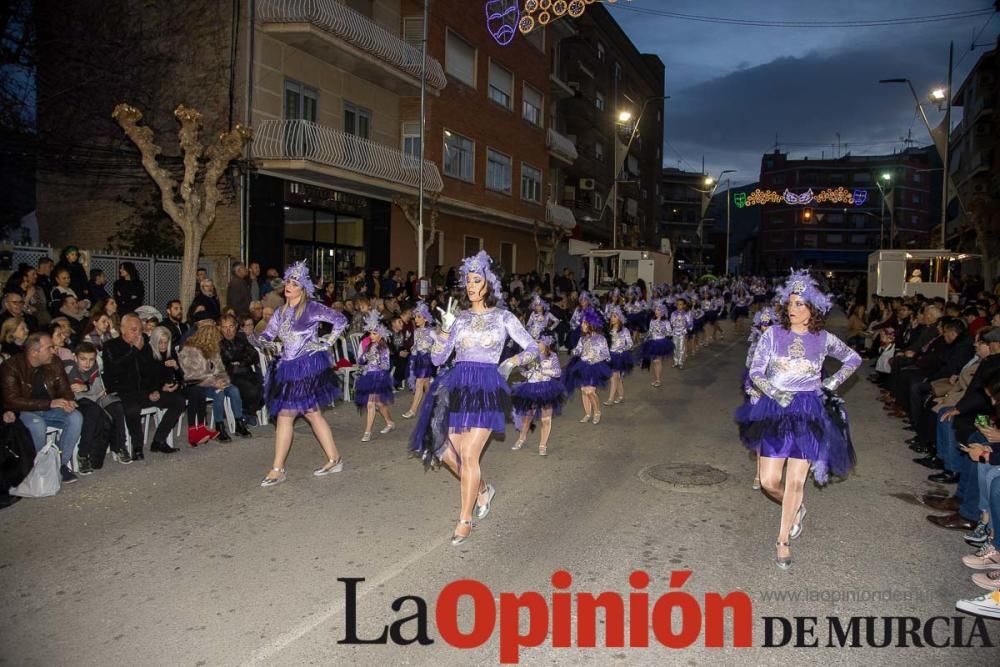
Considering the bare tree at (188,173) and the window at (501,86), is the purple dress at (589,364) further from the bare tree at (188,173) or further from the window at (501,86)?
the window at (501,86)

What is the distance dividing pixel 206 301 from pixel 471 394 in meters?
7.97

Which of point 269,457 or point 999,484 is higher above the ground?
point 999,484

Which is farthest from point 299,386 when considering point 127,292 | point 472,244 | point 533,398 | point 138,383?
point 472,244

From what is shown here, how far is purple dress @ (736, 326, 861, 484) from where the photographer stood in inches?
218

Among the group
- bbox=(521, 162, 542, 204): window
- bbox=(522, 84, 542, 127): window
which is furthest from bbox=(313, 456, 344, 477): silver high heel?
bbox=(522, 84, 542, 127): window

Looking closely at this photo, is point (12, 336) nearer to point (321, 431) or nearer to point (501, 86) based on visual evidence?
point (321, 431)

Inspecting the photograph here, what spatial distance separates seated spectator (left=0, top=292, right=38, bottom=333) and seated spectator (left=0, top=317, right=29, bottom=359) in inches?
25.9

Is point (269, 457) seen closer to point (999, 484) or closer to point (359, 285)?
point (999, 484)

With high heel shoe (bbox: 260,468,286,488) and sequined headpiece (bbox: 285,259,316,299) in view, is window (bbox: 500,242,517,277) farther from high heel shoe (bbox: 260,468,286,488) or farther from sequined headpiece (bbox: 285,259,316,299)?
high heel shoe (bbox: 260,468,286,488)

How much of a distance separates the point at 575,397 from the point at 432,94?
15.4 meters

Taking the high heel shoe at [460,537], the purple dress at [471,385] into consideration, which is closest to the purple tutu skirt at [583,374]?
the purple dress at [471,385]

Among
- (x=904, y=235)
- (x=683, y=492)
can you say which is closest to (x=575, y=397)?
(x=683, y=492)

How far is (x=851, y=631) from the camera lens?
449 centimetres

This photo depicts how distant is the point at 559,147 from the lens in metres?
36.6
